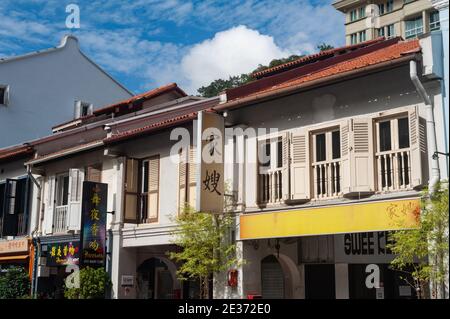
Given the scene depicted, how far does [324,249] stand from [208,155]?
146 inches

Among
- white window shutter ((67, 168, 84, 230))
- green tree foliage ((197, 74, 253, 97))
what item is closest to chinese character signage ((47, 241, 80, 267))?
white window shutter ((67, 168, 84, 230))

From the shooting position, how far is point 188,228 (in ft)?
49.3

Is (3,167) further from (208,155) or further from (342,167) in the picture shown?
(342,167)

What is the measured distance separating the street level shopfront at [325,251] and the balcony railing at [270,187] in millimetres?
542

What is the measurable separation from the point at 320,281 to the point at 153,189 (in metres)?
5.23

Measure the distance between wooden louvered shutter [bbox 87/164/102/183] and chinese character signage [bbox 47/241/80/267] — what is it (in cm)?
196

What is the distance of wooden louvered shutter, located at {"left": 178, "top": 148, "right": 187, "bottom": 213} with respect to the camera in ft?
54.6

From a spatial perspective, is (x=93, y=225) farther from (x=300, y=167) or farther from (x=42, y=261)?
(x=300, y=167)

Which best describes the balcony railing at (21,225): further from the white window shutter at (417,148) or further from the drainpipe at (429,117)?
the drainpipe at (429,117)

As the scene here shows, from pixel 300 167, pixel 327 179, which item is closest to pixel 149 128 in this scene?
pixel 300 167

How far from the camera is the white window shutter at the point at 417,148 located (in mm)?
12039
